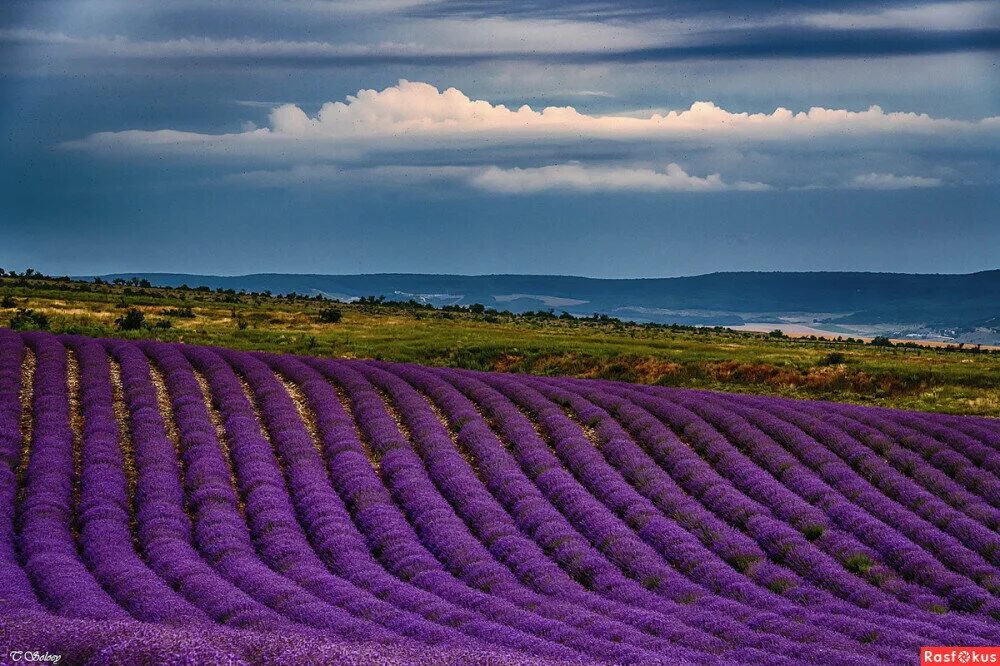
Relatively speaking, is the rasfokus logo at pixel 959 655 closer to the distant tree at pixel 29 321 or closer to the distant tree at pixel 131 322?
the distant tree at pixel 29 321

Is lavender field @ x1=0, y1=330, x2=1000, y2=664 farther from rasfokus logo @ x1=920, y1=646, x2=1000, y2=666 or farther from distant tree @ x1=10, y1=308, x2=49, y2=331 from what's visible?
distant tree @ x1=10, y1=308, x2=49, y2=331

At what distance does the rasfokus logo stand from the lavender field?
28 centimetres

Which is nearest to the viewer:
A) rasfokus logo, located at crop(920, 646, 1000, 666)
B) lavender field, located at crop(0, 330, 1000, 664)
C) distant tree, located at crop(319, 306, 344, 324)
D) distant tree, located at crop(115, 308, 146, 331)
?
lavender field, located at crop(0, 330, 1000, 664)

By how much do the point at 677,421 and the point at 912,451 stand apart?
18.1ft

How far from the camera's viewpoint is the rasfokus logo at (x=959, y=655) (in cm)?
1562

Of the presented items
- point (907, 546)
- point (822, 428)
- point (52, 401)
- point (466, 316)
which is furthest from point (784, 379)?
point (466, 316)

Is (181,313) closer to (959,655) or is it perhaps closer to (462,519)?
(462,519)

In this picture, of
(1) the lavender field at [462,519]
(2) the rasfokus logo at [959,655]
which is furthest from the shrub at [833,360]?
(2) the rasfokus logo at [959,655]

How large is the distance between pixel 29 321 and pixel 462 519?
1677 inches

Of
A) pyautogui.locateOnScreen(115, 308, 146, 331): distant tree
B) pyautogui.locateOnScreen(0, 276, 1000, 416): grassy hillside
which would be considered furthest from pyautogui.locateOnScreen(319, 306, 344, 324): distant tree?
pyautogui.locateOnScreen(115, 308, 146, 331): distant tree

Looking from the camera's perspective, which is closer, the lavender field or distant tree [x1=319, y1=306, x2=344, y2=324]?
the lavender field

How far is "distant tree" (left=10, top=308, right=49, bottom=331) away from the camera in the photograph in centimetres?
5617

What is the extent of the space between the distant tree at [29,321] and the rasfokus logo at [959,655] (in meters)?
47.4

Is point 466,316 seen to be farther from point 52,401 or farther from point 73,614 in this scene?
point 73,614
